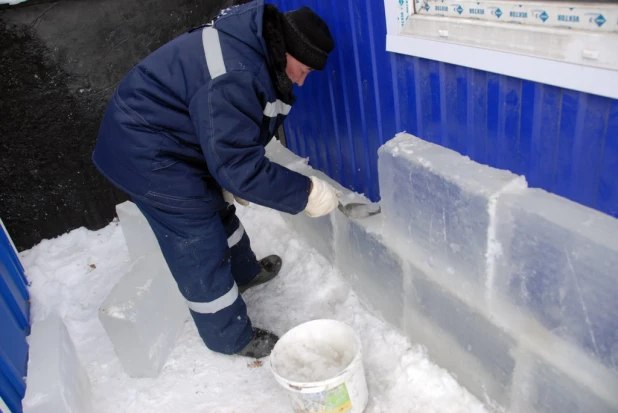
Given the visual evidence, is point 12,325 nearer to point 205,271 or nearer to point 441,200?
point 205,271

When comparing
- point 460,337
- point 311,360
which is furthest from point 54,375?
point 460,337

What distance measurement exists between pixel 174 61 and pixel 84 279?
1.96m

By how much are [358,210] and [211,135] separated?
0.89m

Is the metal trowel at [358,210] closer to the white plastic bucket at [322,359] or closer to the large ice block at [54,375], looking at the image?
the white plastic bucket at [322,359]

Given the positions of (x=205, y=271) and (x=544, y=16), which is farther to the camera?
(x=205, y=271)

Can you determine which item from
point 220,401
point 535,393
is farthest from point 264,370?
point 535,393

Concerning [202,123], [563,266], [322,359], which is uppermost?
[202,123]

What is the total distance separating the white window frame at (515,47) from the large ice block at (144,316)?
164 centimetres

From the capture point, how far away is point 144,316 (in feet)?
7.83

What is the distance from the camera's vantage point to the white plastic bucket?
1939 mm

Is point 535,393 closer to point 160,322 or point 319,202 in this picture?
point 319,202

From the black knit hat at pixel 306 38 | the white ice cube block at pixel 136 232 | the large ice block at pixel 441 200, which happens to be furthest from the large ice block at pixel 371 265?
the white ice cube block at pixel 136 232

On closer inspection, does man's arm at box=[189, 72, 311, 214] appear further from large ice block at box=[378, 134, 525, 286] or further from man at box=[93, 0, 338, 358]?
large ice block at box=[378, 134, 525, 286]

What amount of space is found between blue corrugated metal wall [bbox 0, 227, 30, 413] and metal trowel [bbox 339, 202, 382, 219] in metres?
1.66
